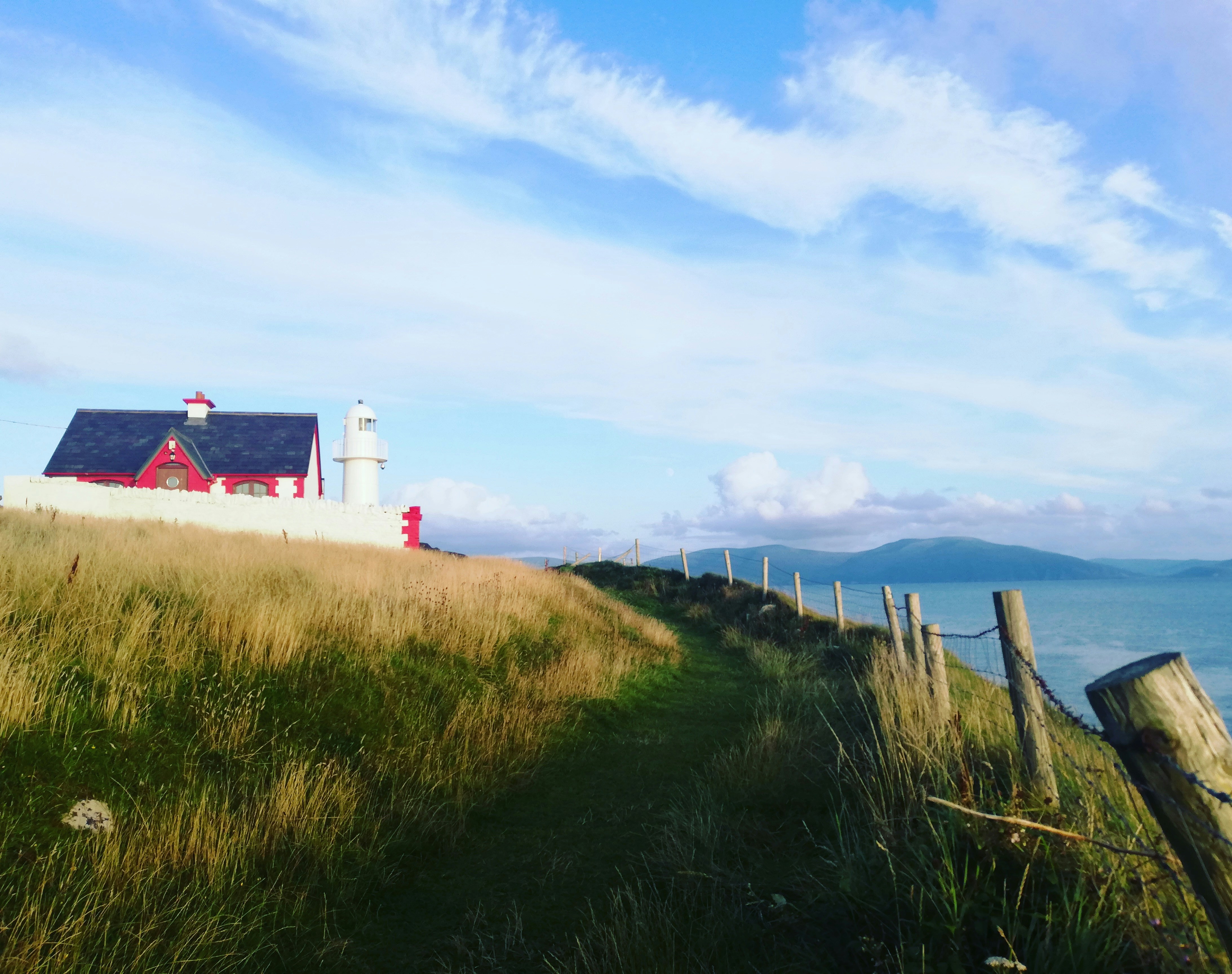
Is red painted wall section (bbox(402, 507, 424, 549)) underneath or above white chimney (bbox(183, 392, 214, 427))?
underneath

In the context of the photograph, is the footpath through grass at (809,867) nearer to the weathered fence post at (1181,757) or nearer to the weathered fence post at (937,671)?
the weathered fence post at (937,671)

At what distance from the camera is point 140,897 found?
3920mm

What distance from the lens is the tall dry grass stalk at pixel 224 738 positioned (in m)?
3.88

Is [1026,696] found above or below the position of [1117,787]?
above

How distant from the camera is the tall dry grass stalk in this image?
388cm

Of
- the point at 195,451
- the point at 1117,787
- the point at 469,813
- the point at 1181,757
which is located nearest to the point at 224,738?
the point at 469,813

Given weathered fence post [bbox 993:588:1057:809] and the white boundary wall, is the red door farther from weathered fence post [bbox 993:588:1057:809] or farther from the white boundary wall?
weathered fence post [bbox 993:588:1057:809]

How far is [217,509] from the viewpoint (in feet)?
78.2

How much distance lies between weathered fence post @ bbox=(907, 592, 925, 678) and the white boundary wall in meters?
20.2

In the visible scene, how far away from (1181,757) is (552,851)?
4.29 metres

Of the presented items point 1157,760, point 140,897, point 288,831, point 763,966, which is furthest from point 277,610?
point 1157,760

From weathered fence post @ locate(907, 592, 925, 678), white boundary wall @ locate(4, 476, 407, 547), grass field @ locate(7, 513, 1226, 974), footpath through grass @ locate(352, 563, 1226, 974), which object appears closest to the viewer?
footpath through grass @ locate(352, 563, 1226, 974)

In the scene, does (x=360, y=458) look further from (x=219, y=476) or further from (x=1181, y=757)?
(x=1181, y=757)

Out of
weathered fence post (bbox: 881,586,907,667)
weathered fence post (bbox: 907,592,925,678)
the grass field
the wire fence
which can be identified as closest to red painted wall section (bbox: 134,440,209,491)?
the grass field
